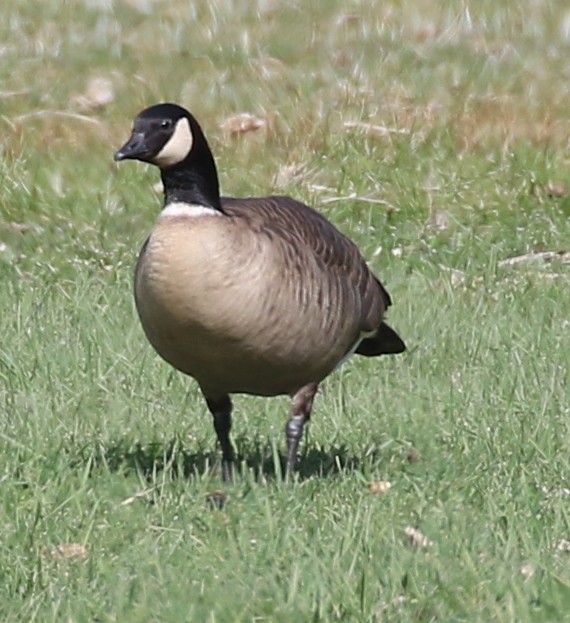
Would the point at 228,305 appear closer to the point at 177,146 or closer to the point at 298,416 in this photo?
the point at 177,146

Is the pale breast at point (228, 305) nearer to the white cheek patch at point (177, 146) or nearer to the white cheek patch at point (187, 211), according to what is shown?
the white cheek patch at point (187, 211)

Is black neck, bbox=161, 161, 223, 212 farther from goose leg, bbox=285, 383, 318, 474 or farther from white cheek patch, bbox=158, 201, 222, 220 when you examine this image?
goose leg, bbox=285, 383, 318, 474

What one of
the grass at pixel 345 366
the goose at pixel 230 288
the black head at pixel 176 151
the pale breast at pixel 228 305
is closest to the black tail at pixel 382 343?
the grass at pixel 345 366

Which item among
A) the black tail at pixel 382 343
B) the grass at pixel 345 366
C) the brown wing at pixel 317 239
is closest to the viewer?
the grass at pixel 345 366

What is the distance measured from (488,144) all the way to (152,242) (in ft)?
18.9

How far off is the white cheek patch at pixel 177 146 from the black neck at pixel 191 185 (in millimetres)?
47

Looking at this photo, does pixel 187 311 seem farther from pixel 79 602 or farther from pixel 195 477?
pixel 79 602

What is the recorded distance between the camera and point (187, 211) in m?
5.46

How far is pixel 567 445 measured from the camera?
19.2 ft

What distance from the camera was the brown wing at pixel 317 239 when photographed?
223 inches

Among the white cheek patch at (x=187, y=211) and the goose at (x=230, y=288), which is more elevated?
the white cheek patch at (x=187, y=211)

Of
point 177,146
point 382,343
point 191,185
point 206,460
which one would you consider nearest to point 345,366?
point 382,343

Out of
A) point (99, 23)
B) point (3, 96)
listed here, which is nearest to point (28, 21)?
point (99, 23)

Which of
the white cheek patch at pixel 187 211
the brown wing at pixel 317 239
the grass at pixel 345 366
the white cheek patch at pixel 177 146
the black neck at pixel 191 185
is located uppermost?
the white cheek patch at pixel 177 146
